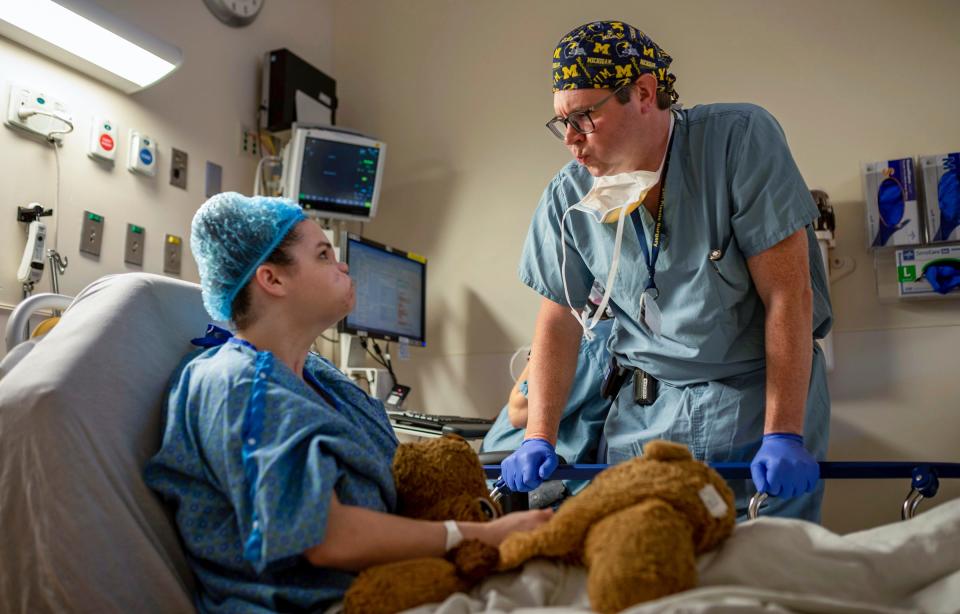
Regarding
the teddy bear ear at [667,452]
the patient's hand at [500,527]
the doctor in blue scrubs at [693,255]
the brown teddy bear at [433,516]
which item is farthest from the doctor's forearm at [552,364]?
the teddy bear ear at [667,452]

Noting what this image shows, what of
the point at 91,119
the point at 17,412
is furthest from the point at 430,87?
the point at 17,412

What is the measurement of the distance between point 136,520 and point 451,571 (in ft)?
1.60

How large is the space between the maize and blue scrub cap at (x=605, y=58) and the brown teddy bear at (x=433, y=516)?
0.88 metres

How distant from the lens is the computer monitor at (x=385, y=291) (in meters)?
3.25

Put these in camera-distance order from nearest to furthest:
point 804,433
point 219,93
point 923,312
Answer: point 804,433
point 923,312
point 219,93

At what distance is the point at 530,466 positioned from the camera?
1.76m

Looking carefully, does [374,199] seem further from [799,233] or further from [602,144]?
[799,233]

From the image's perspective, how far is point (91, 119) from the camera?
9.61ft

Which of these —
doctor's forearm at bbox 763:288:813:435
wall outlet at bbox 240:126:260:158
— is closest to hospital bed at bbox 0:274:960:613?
doctor's forearm at bbox 763:288:813:435

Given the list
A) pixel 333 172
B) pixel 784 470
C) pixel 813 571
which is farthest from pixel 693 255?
pixel 333 172

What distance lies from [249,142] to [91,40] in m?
0.97

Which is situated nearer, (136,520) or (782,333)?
(136,520)

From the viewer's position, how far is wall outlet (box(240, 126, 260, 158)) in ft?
11.9

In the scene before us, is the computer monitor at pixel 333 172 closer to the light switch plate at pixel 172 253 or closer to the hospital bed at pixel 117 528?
the light switch plate at pixel 172 253
